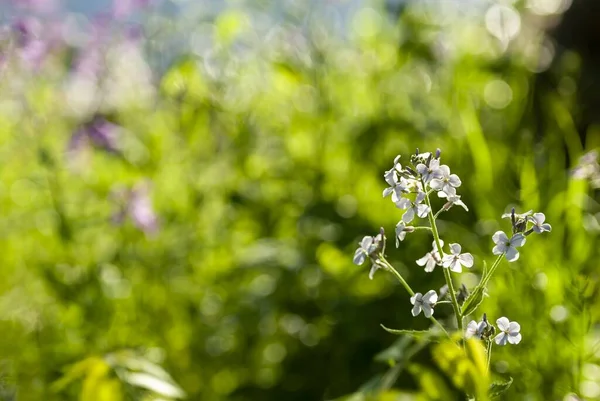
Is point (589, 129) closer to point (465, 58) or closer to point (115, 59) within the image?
point (465, 58)

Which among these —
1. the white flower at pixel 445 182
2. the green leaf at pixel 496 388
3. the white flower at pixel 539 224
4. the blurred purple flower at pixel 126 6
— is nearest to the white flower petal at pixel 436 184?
the white flower at pixel 445 182

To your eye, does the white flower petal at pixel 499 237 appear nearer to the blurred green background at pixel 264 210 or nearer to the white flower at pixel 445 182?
the white flower at pixel 445 182

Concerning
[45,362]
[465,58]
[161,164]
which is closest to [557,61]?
[465,58]

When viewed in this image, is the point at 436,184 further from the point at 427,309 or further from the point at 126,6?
the point at 126,6

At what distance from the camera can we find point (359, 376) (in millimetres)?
1706

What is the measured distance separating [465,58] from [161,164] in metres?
0.91

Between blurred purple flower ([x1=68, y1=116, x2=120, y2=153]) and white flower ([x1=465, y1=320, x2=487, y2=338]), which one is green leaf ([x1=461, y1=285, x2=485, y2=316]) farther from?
blurred purple flower ([x1=68, y1=116, x2=120, y2=153])

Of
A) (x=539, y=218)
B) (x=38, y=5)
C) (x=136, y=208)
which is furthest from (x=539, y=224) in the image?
(x=38, y=5)

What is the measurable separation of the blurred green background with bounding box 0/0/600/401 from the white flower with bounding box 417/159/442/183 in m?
0.53

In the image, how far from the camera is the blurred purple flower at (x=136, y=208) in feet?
6.22

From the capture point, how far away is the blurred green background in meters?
1.54

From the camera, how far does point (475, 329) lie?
0.83 m

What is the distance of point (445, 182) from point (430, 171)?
0.07 feet

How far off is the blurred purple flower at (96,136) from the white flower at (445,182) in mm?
1369
